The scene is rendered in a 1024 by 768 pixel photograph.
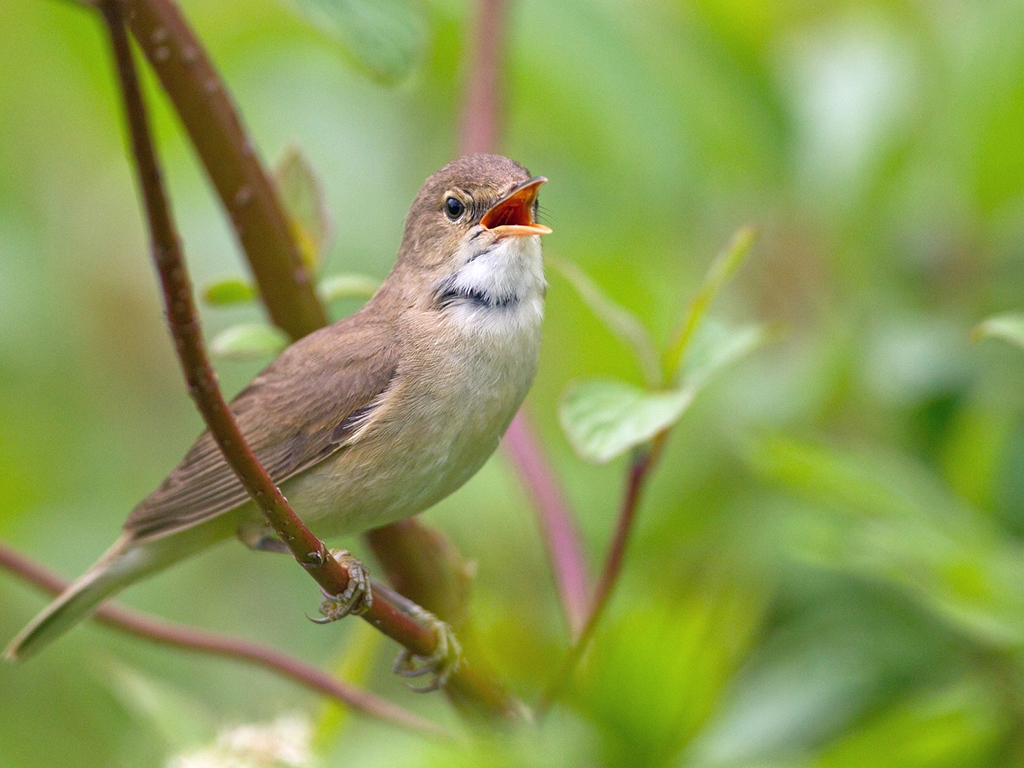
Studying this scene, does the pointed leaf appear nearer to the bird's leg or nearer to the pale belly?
the pale belly

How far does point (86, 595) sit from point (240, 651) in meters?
0.62

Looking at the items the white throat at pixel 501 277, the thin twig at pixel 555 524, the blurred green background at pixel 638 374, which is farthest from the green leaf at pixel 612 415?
the white throat at pixel 501 277

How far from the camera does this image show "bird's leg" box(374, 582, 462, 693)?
7.90 ft

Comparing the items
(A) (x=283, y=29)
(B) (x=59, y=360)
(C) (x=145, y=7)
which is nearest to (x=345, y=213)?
(A) (x=283, y=29)

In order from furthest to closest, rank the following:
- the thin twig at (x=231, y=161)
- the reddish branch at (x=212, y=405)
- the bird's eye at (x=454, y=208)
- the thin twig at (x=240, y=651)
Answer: the bird's eye at (x=454, y=208), the thin twig at (x=240, y=651), the thin twig at (x=231, y=161), the reddish branch at (x=212, y=405)

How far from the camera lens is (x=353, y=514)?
2729 millimetres

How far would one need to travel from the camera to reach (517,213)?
3.06 metres

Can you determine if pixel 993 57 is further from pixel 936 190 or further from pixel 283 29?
pixel 283 29

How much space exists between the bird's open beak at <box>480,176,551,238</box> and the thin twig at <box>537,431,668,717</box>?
63 centimetres

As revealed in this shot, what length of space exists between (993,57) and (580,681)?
2.19 meters

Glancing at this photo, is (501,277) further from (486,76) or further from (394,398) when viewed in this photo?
(486,76)

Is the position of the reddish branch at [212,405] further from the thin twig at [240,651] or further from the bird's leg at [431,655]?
the thin twig at [240,651]

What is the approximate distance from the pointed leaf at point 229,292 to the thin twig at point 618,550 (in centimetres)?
98

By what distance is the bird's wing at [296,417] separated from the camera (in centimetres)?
293
